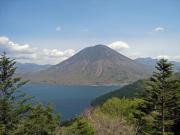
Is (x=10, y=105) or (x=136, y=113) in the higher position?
(x=10, y=105)

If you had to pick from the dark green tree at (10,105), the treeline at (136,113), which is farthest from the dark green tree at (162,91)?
the dark green tree at (10,105)

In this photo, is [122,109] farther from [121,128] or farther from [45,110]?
[121,128]

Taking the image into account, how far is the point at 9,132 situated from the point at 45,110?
2502cm

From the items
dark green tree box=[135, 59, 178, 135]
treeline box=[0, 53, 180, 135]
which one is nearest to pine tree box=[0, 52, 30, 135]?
treeline box=[0, 53, 180, 135]

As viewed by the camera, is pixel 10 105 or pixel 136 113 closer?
pixel 10 105

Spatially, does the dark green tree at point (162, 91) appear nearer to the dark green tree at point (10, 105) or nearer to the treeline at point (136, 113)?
the treeline at point (136, 113)

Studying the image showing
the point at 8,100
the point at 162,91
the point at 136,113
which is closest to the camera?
the point at 8,100

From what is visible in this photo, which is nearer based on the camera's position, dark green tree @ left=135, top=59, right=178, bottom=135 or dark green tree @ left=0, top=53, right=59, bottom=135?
dark green tree @ left=0, top=53, right=59, bottom=135

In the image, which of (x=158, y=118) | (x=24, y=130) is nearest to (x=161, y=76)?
(x=158, y=118)

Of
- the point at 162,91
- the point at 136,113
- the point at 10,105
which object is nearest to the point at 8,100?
the point at 10,105

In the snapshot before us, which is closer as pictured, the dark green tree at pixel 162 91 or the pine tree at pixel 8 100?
the pine tree at pixel 8 100

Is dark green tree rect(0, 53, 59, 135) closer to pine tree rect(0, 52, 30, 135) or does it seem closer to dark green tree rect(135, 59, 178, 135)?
pine tree rect(0, 52, 30, 135)

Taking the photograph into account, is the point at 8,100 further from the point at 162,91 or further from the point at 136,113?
the point at 136,113

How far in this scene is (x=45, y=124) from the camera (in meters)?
44.7
